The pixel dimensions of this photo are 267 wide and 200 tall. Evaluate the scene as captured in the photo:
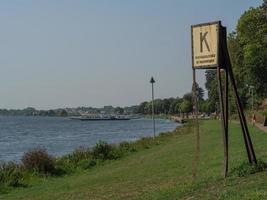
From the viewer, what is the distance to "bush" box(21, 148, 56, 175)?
27.6m

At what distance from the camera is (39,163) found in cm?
2781

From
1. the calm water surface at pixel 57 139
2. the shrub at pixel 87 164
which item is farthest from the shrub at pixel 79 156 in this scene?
the calm water surface at pixel 57 139

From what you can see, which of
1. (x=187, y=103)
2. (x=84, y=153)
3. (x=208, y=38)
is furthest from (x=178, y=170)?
(x=187, y=103)

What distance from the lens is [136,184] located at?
17.0m

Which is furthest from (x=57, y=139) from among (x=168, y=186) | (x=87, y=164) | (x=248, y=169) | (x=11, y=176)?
(x=248, y=169)

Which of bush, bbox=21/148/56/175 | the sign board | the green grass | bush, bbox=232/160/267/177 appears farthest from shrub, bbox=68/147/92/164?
the sign board

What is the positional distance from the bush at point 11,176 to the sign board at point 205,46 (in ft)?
40.7

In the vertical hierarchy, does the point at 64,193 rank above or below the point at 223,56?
below

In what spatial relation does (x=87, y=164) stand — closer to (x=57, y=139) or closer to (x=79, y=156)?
(x=79, y=156)

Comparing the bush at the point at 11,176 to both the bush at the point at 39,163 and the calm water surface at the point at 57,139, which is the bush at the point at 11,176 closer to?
the bush at the point at 39,163

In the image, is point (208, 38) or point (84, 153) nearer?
point (208, 38)

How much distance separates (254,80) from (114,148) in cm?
3485

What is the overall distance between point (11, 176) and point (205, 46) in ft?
45.3

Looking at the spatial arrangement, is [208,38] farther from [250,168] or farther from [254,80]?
[254,80]
